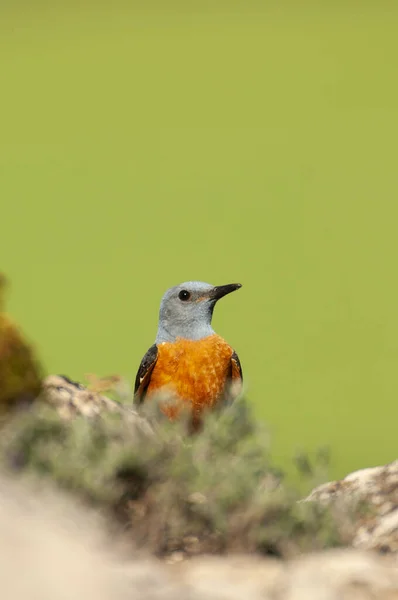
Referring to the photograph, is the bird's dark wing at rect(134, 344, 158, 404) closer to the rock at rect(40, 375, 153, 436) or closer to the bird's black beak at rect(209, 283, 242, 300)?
the bird's black beak at rect(209, 283, 242, 300)

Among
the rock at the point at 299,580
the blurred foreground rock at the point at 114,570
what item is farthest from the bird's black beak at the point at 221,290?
the rock at the point at 299,580

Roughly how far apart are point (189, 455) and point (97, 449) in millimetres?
390

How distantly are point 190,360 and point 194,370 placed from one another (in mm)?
86

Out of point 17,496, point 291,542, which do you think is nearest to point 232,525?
point 291,542

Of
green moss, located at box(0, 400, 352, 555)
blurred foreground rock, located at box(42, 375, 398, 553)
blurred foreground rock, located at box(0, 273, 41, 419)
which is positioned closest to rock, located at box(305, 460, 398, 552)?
blurred foreground rock, located at box(42, 375, 398, 553)

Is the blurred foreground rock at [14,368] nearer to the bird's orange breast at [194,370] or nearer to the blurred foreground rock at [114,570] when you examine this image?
the blurred foreground rock at [114,570]

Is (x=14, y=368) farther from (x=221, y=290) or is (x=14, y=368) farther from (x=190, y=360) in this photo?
(x=221, y=290)

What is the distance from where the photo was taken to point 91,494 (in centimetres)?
389

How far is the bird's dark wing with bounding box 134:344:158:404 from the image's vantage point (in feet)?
20.9

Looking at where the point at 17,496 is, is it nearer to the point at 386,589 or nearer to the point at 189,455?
the point at 189,455

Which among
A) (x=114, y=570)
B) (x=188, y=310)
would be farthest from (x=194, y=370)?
(x=114, y=570)

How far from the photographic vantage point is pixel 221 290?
255 inches

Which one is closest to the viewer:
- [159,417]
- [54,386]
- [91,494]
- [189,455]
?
[91,494]

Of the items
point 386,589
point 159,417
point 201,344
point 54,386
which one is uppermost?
point 201,344
